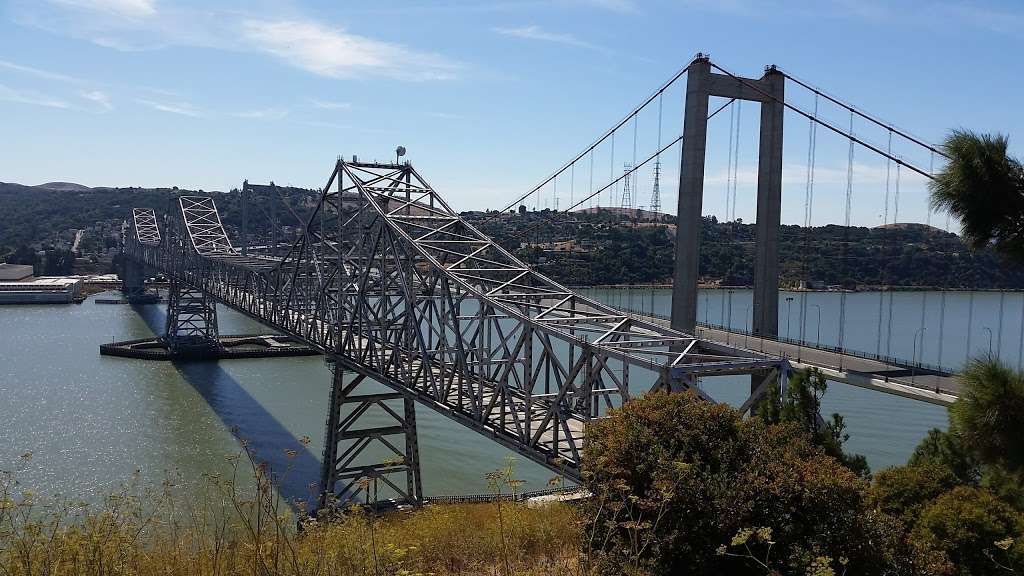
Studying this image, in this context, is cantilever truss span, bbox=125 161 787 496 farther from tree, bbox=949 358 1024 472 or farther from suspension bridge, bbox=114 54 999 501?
tree, bbox=949 358 1024 472

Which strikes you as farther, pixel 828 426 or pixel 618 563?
pixel 828 426

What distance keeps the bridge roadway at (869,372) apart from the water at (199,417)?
6649 millimetres

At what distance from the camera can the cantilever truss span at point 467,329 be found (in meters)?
13.5

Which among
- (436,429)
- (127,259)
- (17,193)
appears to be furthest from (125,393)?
(17,193)

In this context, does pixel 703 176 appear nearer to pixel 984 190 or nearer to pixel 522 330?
pixel 522 330

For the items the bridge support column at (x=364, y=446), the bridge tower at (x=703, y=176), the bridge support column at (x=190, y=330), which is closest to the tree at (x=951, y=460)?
the bridge tower at (x=703, y=176)

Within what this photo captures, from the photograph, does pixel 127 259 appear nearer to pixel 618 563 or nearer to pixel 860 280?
pixel 860 280

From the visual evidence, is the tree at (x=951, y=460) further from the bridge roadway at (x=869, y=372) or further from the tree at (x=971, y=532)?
the tree at (x=971, y=532)

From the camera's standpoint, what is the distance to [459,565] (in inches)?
386

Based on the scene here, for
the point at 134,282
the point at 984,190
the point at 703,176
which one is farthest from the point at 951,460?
the point at 134,282

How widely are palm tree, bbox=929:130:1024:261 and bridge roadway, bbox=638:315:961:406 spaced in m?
6.62

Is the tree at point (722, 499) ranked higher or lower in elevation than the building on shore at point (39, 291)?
higher

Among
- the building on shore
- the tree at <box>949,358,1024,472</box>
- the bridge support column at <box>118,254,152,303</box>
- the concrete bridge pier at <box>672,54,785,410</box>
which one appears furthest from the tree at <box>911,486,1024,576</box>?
the building on shore

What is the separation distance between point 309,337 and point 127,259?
60.2 metres
